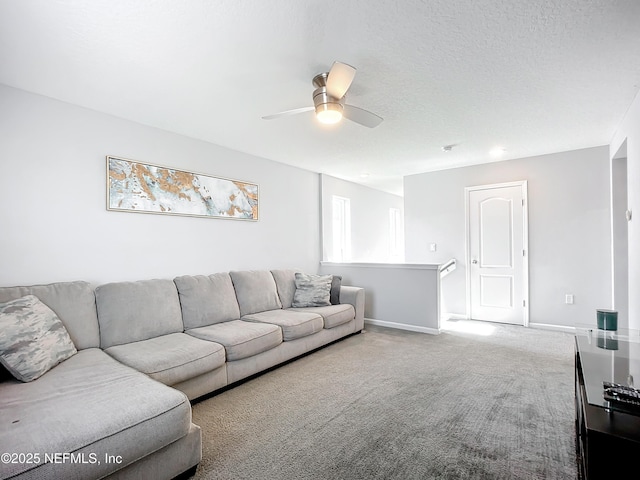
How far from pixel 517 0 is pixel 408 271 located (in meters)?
3.27

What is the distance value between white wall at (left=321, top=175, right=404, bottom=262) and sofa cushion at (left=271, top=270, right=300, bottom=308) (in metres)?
1.27

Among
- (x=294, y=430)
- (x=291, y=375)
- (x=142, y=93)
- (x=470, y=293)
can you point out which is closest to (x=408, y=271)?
(x=470, y=293)

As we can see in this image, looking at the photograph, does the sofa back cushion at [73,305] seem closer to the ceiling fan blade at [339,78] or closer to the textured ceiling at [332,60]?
the textured ceiling at [332,60]

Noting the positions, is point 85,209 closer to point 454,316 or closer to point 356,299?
point 356,299

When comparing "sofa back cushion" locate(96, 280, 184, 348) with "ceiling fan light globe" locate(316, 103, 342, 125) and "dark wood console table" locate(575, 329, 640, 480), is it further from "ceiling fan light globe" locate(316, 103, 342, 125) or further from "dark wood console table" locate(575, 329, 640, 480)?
"dark wood console table" locate(575, 329, 640, 480)

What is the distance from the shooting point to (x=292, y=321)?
3.21 metres

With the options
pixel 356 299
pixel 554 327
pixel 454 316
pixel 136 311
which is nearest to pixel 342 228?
pixel 356 299

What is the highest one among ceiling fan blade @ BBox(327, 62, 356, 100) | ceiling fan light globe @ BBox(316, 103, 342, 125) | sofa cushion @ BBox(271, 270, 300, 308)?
ceiling fan blade @ BBox(327, 62, 356, 100)

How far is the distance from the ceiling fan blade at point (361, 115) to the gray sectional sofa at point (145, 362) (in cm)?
199

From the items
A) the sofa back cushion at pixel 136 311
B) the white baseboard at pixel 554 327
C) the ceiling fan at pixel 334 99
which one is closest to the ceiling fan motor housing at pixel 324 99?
the ceiling fan at pixel 334 99

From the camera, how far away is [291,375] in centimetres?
289

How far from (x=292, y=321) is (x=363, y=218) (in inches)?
147

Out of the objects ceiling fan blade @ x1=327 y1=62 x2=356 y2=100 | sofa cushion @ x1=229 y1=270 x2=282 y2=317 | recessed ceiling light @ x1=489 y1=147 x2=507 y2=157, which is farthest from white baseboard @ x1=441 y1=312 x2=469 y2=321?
ceiling fan blade @ x1=327 y1=62 x2=356 y2=100

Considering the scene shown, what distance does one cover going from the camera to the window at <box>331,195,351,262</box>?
5875 millimetres
